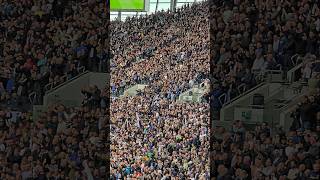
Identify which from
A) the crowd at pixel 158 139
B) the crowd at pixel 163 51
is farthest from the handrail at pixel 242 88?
the crowd at pixel 163 51

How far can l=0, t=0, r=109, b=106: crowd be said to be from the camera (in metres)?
4.86

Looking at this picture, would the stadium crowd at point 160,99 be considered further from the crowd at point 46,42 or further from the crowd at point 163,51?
the crowd at point 46,42

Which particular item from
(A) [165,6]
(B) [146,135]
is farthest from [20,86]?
(A) [165,6]

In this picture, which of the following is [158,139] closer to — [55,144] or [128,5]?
[128,5]

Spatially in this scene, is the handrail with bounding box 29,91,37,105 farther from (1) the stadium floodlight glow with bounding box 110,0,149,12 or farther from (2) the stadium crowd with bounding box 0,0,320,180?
(1) the stadium floodlight glow with bounding box 110,0,149,12

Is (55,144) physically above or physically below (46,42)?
below

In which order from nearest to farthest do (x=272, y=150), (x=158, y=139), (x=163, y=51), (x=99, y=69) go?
(x=272, y=150), (x=99, y=69), (x=158, y=139), (x=163, y=51)

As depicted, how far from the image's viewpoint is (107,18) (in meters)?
4.85

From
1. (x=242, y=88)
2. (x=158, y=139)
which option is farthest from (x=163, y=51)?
(x=242, y=88)

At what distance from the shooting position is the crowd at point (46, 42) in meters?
4.86

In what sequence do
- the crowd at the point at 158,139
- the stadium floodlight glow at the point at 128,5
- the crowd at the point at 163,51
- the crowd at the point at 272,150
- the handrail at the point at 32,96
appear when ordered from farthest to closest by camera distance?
1. the stadium floodlight glow at the point at 128,5
2. the crowd at the point at 163,51
3. the crowd at the point at 158,139
4. the handrail at the point at 32,96
5. the crowd at the point at 272,150

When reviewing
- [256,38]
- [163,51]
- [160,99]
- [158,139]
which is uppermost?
[163,51]

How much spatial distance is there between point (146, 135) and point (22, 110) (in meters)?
8.04

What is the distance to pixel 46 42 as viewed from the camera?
16.3 feet
